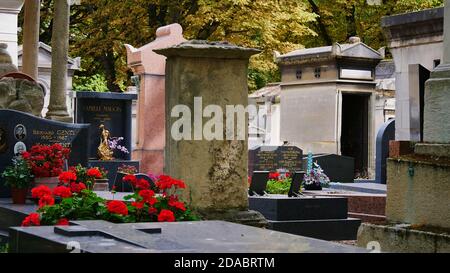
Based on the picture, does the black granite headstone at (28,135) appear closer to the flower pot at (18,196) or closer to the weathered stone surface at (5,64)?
the flower pot at (18,196)

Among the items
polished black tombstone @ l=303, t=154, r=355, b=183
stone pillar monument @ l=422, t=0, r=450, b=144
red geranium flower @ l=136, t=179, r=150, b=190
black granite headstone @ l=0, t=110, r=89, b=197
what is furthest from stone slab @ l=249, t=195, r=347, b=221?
polished black tombstone @ l=303, t=154, r=355, b=183

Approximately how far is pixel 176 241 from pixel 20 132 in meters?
6.85

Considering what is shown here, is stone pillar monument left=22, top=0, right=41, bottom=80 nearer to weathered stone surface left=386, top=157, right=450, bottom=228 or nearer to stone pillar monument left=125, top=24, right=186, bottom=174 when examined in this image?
stone pillar monument left=125, top=24, right=186, bottom=174

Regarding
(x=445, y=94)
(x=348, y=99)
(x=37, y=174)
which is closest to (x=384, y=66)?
(x=348, y=99)

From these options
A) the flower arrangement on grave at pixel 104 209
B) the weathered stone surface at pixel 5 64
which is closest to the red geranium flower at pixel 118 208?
the flower arrangement on grave at pixel 104 209

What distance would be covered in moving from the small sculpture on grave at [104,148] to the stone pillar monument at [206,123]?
8.95 m

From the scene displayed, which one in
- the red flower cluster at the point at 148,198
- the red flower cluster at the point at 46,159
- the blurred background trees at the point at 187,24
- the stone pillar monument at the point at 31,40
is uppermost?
the blurred background trees at the point at 187,24

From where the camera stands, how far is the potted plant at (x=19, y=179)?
10.4 meters

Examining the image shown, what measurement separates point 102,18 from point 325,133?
12.1m

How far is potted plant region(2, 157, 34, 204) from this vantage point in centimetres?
1039

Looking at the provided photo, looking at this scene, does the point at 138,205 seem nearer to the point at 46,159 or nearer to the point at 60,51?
the point at 46,159

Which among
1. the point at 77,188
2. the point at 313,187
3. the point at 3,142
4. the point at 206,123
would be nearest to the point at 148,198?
the point at 77,188

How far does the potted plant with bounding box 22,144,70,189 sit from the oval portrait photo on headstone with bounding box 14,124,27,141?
694 millimetres

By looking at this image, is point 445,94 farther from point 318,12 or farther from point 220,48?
point 318,12
